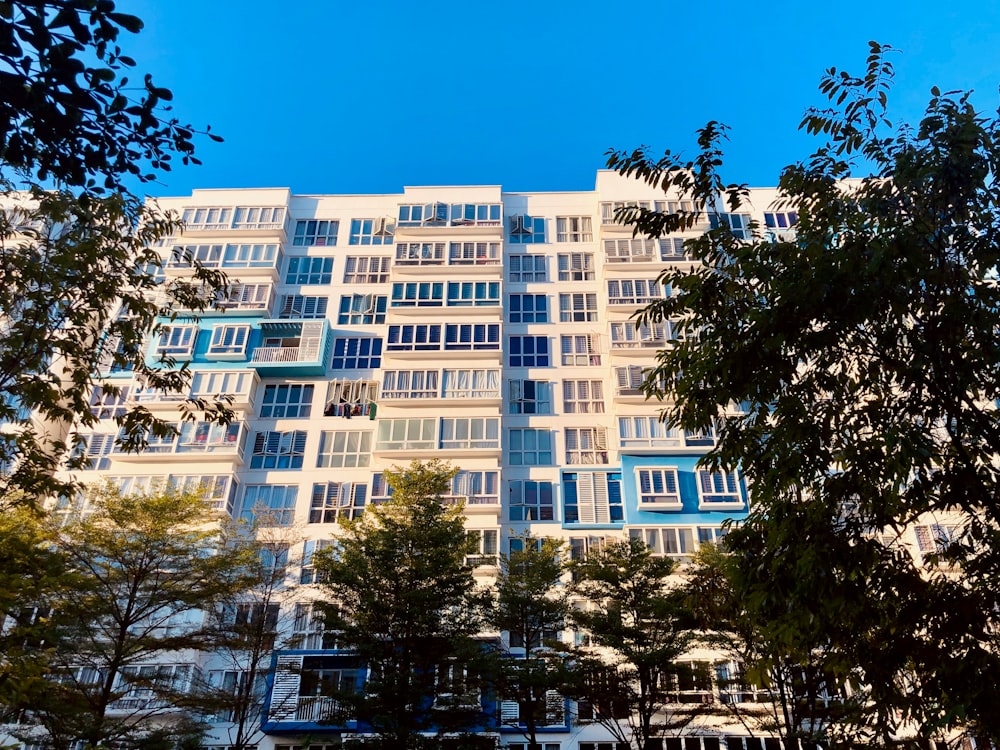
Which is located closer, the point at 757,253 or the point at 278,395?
the point at 757,253

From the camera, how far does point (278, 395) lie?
106 feet

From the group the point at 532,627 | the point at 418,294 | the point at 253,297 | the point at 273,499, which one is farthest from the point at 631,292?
the point at 273,499

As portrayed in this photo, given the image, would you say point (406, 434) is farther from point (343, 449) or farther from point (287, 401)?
point (287, 401)

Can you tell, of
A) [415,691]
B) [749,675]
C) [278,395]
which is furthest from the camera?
[278,395]

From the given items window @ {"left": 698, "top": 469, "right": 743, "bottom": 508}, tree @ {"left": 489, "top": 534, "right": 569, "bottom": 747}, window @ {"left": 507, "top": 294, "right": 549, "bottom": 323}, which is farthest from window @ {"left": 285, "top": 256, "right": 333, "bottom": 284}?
window @ {"left": 698, "top": 469, "right": 743, "bottom": 508}

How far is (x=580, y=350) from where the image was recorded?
111 ft

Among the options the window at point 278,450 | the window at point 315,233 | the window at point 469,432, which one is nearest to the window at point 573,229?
the window at point 315,233

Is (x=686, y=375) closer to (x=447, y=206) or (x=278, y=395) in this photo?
(x=278, y=395)

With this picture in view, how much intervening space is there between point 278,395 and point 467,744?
19.2m

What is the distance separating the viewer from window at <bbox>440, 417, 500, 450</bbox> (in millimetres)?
30062

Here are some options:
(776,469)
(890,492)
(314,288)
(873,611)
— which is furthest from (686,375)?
(314,288)

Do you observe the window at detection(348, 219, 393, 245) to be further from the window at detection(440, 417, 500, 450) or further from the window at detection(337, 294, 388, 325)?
the window at detection(440, 417, 500, 450)

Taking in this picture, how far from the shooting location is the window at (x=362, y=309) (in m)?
34.8

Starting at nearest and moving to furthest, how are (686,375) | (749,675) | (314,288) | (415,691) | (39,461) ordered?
(749,675), (686,375), (39,461), (415,691), (314,288)
